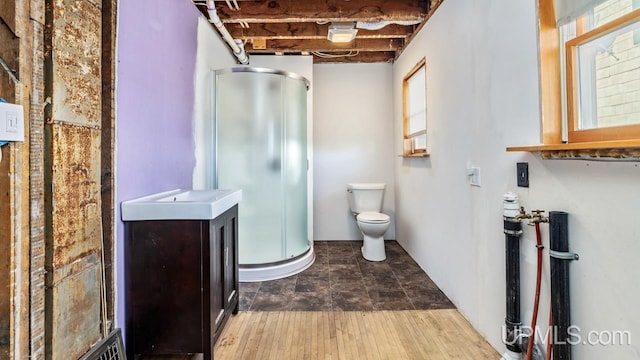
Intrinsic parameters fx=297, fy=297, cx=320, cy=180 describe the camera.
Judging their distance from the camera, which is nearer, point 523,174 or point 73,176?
point 73,176

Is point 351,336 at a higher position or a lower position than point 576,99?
lower

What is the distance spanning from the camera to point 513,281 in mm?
1439

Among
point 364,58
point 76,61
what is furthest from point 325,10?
point 76,61

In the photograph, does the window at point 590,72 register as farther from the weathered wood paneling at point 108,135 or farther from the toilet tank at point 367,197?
the toilet tank at point 367,197

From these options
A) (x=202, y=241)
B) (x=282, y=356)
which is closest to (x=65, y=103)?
(x=202, y=241)

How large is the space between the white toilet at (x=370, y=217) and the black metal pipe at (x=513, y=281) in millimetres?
1557

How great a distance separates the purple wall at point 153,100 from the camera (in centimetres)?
144

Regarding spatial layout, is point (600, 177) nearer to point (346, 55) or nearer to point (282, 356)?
point (282, 356)

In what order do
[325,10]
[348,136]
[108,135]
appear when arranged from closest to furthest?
[108,135]
[325,10]
[348,136]

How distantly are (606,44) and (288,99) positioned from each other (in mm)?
2175

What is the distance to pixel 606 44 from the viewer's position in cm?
106

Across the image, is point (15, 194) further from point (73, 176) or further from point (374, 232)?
point (374, 232)

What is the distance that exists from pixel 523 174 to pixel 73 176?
1.95 metres

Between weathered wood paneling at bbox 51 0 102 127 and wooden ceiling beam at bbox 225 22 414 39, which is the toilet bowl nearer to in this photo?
wooden ceiling beam at bbox 225 22 414 39
